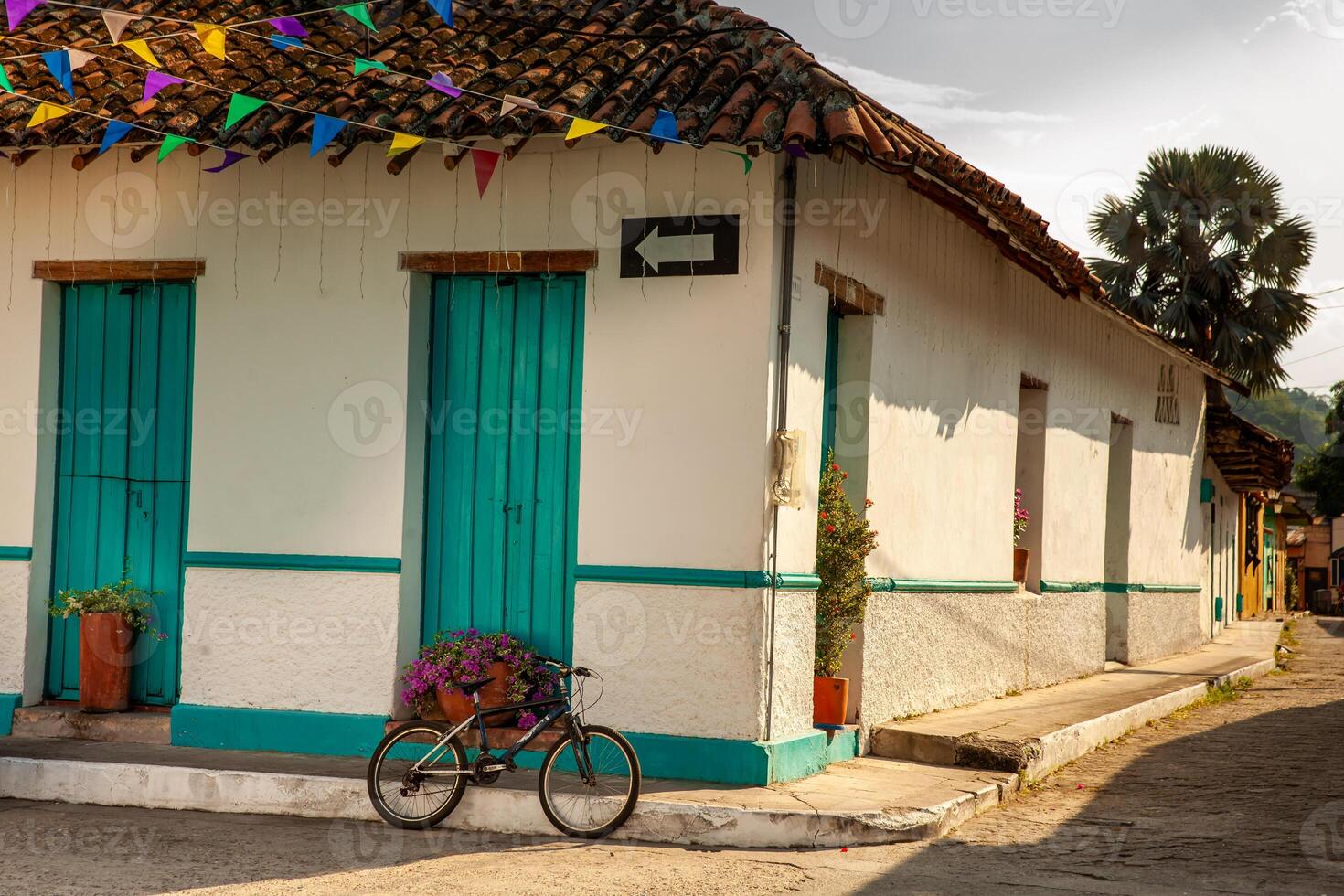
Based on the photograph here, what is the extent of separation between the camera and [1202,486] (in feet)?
65.2

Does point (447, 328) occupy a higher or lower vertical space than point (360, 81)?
lower

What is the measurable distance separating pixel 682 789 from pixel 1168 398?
1229 centimetres

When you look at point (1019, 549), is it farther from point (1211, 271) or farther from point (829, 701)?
point (1211, 271)

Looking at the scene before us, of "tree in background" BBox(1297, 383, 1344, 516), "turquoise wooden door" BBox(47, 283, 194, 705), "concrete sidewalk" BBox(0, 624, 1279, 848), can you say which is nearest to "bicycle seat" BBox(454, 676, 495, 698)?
"concrete sidewalk" BBox(0, 624, 1279, 848)

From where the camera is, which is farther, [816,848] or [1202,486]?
[1202,486]

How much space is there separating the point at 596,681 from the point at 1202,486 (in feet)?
48.3

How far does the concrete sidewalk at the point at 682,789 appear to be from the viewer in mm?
6641

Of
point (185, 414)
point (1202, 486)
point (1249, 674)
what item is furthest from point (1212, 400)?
point (185, 414)

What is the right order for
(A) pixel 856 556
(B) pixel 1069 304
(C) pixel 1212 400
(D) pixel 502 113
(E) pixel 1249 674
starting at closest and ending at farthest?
(D) pixel 502 113 < (A) pixel 856 556 < (B) pixel 1069 304 < (E) pixel 1249 674 < (C) pixel 1212 400

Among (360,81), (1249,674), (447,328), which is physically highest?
(360,81)

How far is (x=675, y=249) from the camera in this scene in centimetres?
761

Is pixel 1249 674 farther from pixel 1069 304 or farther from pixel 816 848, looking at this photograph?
pixel 816 848

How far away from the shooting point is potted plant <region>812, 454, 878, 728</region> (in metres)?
8.45

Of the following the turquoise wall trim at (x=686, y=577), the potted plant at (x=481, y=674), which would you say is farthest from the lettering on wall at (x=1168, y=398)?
the potted plant at (x=481, y=674)
